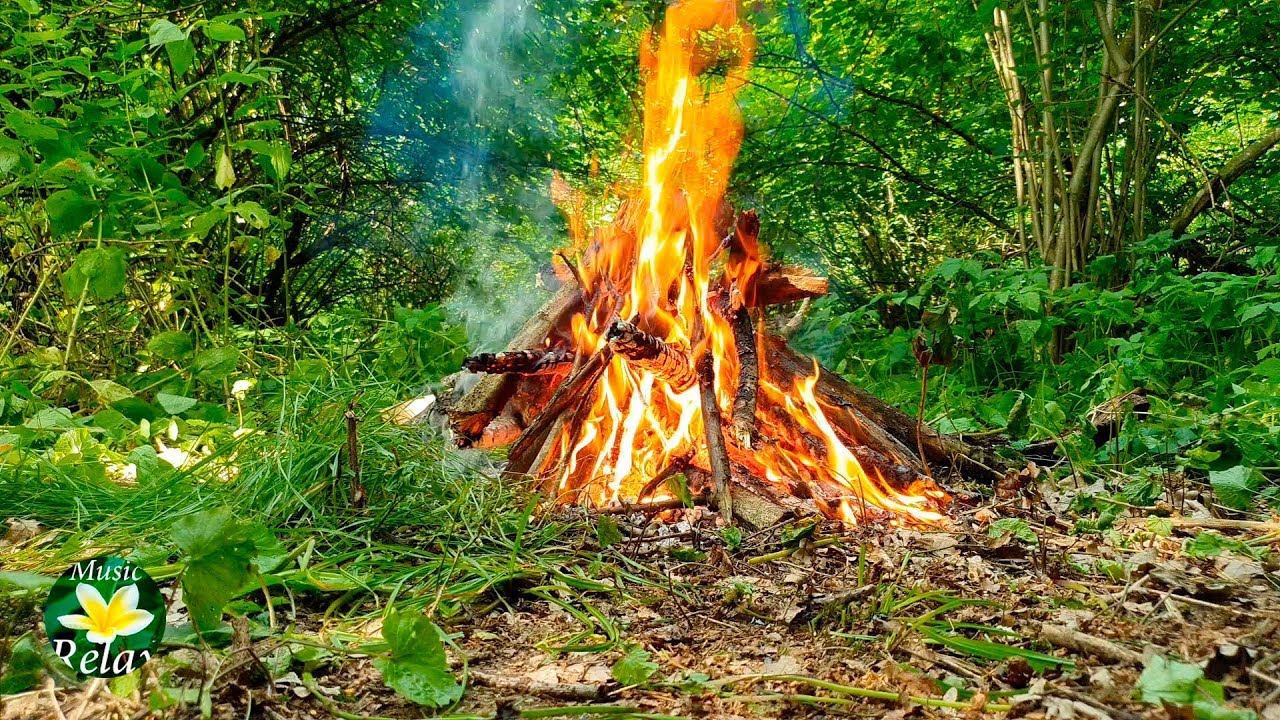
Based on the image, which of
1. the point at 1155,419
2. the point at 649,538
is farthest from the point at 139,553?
the point at 1155,419

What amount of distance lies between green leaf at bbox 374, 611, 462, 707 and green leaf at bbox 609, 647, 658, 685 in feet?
0.95

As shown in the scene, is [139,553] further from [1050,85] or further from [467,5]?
[467,5]

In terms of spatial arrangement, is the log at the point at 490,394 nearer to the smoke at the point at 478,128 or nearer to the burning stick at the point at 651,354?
the burning stick at the point at 651,354

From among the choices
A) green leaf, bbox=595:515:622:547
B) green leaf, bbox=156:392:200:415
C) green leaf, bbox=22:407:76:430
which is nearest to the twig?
green leaf, bbox=595:515:622:547

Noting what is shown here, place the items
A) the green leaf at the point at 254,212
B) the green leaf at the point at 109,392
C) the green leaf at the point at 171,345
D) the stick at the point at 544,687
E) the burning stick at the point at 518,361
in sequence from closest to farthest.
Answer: the stick at the point at 544,687, the green leaf at the point at 254,212, the burning stick at the point at 518,361, the green leaf at the point at 109,392, the green leaf at the point at 171,345

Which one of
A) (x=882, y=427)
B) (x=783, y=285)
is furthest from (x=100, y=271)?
(x=882, y=427)

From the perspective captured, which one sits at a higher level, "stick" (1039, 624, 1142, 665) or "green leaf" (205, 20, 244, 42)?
"green leaf" (205, 20, 244, 42)

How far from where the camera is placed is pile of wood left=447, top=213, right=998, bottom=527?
2.54 meters

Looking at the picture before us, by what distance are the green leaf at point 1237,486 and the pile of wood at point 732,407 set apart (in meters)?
0.71

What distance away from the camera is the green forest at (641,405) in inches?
53.3

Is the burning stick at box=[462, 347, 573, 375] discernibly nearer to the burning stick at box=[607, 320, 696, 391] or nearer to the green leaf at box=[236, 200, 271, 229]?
the burning stick at box=[607, 320, 696, 391]

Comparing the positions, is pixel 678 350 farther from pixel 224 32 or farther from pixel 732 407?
pixel 224 32

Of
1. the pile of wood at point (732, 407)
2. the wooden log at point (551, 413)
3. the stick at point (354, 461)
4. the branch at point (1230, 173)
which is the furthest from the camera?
the branch at point (1230, 173)

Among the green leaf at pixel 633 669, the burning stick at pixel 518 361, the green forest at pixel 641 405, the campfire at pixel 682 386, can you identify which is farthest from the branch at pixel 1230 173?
the green leaf at pixel 633 669
